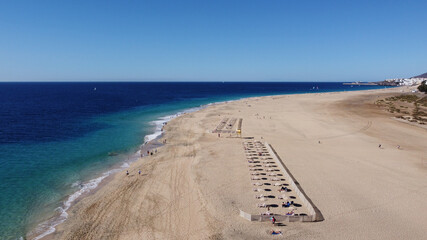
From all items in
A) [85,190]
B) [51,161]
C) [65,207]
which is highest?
[51,161]

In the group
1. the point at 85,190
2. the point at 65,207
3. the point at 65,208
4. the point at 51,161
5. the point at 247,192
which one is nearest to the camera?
the point at 65,208

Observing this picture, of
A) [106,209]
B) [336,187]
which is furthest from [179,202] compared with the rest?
[336,187]

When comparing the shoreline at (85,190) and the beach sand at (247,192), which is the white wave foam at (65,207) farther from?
the beach sand at (247,192)

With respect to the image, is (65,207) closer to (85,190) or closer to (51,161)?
(85,190)

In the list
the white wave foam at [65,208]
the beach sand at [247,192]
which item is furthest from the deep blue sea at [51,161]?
the beach sand at [247,192]

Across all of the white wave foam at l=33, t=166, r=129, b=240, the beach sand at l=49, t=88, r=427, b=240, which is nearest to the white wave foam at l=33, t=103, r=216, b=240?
the white wave foam at l=33, t=166, r=129, b=240

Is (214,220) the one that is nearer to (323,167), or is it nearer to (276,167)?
(276,167)

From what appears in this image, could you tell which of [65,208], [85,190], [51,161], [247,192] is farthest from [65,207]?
[247,192]

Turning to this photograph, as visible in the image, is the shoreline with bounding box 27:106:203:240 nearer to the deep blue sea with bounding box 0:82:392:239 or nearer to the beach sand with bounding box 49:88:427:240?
the deep blue sea with bounding box 0:82:392:239
